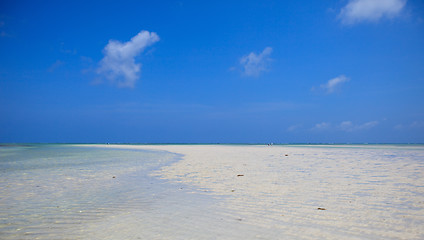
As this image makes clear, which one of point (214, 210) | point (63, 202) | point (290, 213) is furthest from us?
point (63, 202)

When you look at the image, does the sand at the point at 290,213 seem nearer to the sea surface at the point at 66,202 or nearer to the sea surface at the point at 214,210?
the sea surface at the point at 214,210

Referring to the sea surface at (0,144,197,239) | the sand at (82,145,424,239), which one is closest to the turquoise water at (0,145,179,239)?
the sea surface at (0,144,197,239)

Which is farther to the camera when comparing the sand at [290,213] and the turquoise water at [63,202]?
the turquoise water at [63,202]

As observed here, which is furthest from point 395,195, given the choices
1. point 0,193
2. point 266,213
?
point 0,193

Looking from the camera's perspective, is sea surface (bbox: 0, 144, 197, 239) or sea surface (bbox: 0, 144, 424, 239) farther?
sea surface (bbox: 0, 144, 197, 239)

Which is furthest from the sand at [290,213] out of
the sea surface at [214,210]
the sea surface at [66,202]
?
the sea surface at [66,202]

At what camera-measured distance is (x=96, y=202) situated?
625 cm

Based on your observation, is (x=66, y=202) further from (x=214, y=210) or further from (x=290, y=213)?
(x=290, y=213)

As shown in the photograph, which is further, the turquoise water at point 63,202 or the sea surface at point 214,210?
the turquoise water at point 63,202

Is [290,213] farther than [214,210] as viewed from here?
No

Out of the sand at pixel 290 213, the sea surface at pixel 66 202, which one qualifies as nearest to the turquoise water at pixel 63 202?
the sea surface at pixel 66 202

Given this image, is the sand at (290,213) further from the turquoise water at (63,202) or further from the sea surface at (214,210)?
the turquoise water at (63,202)

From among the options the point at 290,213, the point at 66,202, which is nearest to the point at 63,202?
the point at 66,202

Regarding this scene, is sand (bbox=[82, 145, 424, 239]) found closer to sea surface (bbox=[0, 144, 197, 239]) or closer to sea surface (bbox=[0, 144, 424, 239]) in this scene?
sea surface (bbox=[0, 144, 424, 239])
